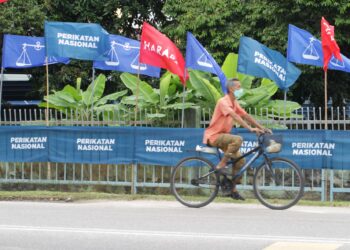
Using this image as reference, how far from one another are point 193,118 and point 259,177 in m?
3.31

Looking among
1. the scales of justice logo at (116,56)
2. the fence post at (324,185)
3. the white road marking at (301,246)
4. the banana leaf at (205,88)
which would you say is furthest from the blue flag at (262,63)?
the white road marking at (301,246)

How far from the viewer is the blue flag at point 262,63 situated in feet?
39.3

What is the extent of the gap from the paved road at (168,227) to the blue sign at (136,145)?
1.40m

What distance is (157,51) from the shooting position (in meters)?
12.1

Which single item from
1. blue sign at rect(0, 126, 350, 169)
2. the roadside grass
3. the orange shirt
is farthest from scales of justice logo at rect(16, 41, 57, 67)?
the orange shirt

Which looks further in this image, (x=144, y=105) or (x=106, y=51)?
(x=144, y=105)

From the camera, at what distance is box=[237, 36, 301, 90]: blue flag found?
1198 cm

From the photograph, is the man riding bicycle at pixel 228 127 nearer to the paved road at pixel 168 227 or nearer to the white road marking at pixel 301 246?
the paved road at pixel 168 227

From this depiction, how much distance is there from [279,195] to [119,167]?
11.3 ft

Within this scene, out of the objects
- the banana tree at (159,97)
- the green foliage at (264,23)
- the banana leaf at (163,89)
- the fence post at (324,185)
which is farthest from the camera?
the green foliage at (264,23)

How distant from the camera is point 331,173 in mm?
11422

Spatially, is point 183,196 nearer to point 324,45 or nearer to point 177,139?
point 177,139

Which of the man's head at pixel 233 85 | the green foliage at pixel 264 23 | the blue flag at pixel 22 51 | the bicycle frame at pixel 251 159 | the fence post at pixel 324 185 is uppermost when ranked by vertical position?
the green foliage at pixel 264 23

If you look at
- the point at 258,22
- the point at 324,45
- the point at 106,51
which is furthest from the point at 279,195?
the point at 258,22
